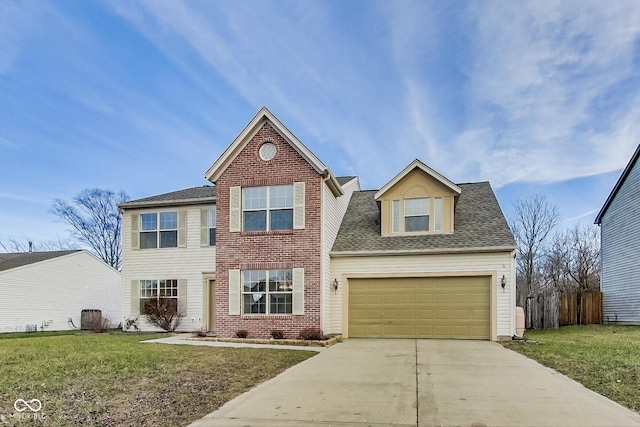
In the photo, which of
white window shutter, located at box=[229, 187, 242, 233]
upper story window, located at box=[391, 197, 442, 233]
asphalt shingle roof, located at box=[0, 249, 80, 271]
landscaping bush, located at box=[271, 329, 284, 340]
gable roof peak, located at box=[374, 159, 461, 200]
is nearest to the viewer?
landscaping bush, located at box=[271, 329, 284, 340]

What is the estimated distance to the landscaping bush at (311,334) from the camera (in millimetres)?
13109

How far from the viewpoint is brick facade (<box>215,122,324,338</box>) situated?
13.7 m

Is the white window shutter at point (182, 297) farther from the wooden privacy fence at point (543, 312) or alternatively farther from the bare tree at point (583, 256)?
the bare tree at point (583, 256)

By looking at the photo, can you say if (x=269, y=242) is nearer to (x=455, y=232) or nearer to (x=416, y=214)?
(x=416, y=214)

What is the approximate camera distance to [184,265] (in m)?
16.8

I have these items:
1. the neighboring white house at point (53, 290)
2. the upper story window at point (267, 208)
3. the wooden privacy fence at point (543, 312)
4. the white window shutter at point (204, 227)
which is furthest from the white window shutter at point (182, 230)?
the wooden privacy fence at point (543, 312)

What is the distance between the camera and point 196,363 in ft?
28.4

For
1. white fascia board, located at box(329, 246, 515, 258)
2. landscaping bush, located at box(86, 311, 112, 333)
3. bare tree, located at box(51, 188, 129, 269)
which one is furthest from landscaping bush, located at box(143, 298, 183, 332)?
bare tree, located at box(51, 188, 129, 269)

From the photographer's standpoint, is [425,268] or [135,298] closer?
[425,268]

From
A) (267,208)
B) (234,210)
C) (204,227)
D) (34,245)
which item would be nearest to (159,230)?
(204,227)

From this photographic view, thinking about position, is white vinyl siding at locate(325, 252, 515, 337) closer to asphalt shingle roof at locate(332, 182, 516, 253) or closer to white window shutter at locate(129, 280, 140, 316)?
asphalt shingle roof at locate(332, 182, 516, 253)

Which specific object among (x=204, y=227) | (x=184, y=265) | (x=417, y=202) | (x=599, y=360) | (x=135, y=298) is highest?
(x=417, y=202)

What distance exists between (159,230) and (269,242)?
5677 mm

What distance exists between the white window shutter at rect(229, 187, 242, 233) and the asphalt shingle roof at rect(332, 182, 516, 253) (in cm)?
357
